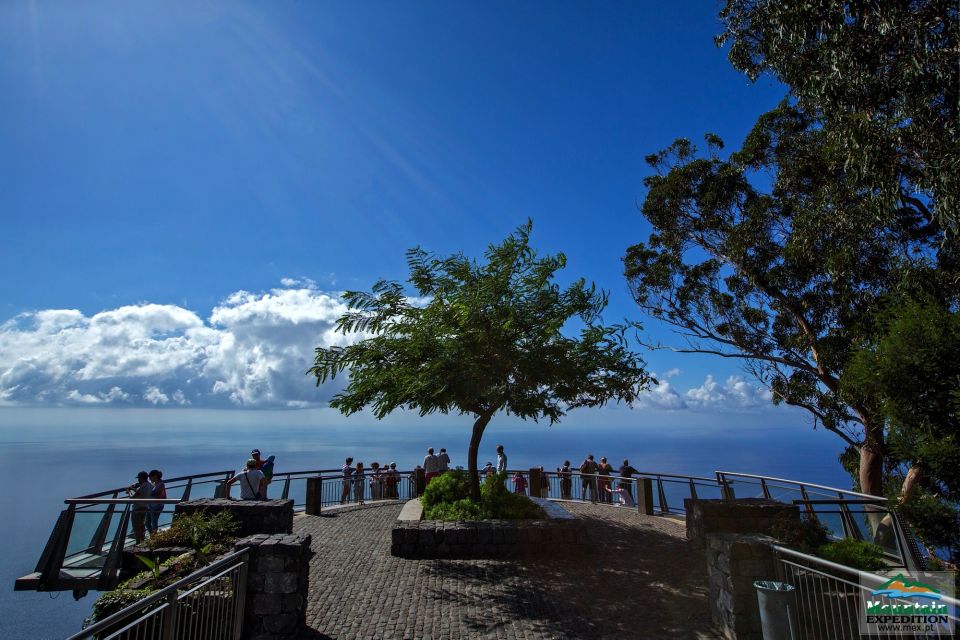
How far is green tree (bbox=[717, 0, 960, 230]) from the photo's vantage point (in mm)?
9156

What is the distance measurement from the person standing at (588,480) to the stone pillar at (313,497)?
8.89 metres

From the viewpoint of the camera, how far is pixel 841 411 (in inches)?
730

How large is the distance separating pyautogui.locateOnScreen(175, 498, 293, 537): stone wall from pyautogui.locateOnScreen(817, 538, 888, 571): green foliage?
27.9 feet

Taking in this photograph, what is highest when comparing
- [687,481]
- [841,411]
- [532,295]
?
[532,295]

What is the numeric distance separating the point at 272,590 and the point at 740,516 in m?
8.81

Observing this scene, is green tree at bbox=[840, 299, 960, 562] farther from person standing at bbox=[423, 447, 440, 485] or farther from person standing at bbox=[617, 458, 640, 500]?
person standing at bbox=[423, 447, 440, 485]

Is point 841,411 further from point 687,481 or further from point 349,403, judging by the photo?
point 349,403

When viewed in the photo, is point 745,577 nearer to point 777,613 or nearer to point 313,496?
point 777,613

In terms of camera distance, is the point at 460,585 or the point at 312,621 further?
the point at 460,585

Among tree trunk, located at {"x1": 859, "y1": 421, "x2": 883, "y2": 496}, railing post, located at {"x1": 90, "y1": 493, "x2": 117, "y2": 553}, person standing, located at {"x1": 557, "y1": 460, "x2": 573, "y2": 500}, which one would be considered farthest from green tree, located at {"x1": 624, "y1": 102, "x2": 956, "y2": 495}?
railing post, located at {"x1": 90, "y1": 493, "x2": 117, "y2": 553}

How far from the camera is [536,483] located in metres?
18.3

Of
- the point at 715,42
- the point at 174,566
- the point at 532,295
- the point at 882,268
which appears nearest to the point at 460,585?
the point at 174,566

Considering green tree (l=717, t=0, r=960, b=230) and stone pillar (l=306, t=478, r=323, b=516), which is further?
stone pillar (l=306, t=478, r=323, b=516)

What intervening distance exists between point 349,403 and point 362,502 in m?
5.93
